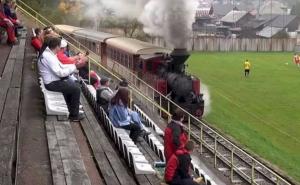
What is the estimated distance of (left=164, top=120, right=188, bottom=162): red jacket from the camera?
7.15 meters

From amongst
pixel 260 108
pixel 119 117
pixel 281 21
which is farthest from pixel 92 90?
pixel 281 21

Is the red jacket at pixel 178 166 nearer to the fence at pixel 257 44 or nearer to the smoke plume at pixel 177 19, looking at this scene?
the smoke plume at pixel 177 19

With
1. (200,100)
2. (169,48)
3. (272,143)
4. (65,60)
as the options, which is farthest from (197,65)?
(65,60)

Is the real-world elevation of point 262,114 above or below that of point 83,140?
below

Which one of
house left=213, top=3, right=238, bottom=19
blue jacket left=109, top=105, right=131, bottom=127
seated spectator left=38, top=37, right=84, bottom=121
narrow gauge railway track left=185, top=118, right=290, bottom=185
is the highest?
house left=213, top=3, right=238, bottom=19

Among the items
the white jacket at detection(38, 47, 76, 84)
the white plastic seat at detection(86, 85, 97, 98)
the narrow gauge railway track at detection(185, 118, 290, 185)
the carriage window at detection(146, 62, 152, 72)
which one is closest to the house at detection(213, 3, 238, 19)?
the carriage window at detection(146, 62, 152, 72)

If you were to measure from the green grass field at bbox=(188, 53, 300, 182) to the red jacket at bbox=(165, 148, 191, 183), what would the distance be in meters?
9.13

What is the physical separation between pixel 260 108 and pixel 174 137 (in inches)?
770

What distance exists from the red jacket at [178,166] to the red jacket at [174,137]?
0.73ft

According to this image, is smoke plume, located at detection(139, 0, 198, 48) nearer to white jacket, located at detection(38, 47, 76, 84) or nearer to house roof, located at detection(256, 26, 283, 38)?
white jacket, located at detection(38, 47, 76, 84)

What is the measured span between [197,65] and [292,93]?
1677 centimetres

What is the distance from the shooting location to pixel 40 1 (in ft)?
142

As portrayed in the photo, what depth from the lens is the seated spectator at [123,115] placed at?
892 cm

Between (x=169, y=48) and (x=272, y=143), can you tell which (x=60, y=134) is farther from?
(x=169, y=48)
